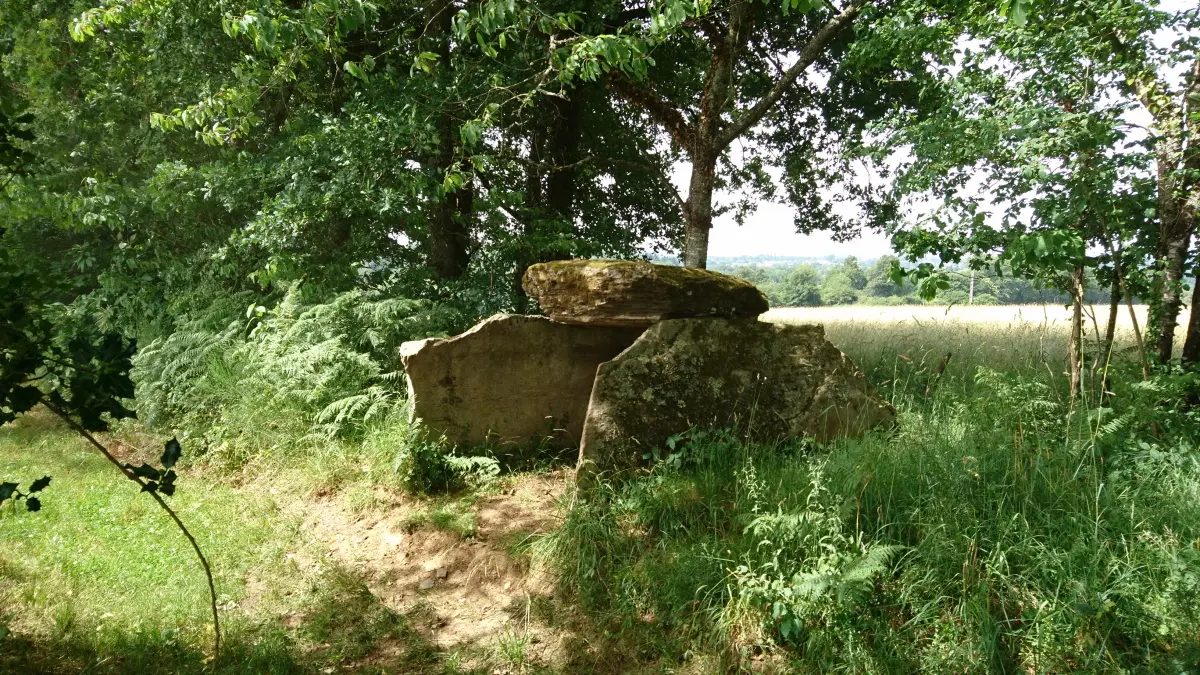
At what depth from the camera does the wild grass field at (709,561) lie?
3.48 metres

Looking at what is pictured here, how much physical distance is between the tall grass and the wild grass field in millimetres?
15

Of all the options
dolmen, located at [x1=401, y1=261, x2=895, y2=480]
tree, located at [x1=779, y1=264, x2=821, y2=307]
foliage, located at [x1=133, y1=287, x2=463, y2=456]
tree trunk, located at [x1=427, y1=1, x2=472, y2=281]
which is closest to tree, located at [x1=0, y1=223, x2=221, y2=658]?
dolmen, located at [x1=401, y1=261, x2=895, y2=480]

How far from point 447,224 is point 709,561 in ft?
22.6

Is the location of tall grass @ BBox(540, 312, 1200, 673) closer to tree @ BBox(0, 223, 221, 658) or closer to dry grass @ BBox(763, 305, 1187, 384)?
dry grass @ BBox(763, 305, 1187, 384)

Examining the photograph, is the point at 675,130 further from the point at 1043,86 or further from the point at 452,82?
the point at 1043,86

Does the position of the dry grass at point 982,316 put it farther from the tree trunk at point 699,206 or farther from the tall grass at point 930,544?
the tall grass at point 930,544

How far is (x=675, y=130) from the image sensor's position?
873cm

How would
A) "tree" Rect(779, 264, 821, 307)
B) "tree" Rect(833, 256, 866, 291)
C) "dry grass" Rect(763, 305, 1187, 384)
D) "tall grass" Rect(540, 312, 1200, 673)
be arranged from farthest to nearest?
1. "tree" Rect(833, 256, 866, 291)
2. "tree" Rect(779, 264, 821, 307)
3. "dry grass" Rect(763, 305, 1187, 384)
4. "tall grass" Rect(540, 312, 1200, 673)

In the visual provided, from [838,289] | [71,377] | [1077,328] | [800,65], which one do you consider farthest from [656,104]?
[838,289]

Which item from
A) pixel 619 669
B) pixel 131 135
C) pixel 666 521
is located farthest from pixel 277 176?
pixel 619 669

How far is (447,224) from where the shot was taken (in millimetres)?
9719

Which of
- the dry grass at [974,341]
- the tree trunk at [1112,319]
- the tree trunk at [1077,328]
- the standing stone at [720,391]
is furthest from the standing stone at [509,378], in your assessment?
the tree trunk at [1112,319]

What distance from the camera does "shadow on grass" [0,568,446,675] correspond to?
371cm

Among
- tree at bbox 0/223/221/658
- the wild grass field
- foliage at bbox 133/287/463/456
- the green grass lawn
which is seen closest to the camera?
tree at bbox 0/223/221/658
